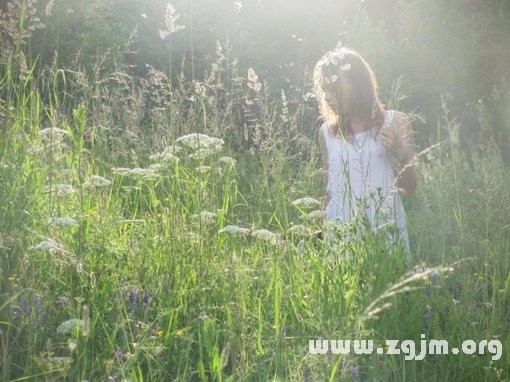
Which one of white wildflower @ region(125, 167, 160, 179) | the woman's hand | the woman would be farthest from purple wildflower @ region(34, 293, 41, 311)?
the woman's hand

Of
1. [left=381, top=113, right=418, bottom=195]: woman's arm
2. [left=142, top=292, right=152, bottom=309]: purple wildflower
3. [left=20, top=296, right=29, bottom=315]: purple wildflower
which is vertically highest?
[left=381, top=113, right=418, bottom=195]: woman's arm

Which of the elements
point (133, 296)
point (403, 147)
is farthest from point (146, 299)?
point (403, 147)

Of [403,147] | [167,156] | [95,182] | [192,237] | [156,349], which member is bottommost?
[156,349]

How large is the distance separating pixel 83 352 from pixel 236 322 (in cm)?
48

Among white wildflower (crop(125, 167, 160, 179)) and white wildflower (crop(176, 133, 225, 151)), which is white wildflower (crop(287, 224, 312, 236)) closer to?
white wildflower (crop(176, 133, 225, 151))

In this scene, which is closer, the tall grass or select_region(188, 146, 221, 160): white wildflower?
the tall grass

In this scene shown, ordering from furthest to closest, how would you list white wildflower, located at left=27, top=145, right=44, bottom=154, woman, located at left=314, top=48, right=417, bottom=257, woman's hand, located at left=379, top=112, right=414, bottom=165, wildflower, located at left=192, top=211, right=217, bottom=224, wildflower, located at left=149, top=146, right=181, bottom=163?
woman, located at left=314, top=48, right=417, bottom=257, woman's hand, located at left=379, top=112, right=414, bottom=165, white wildflower, located at left=27, top=145, right=44, bottom=154, wildflower, located at left=149, top=146, right=181, bottom=163, wildflower, located at left=192, top=211, right=217, bottom=224

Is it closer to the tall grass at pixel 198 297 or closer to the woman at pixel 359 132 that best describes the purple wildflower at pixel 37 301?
the tall grass at pixel 198 297

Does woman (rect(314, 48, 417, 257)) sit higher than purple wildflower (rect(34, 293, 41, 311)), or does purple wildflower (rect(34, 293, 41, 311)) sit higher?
woman (rect(314, 48, 417, 257))

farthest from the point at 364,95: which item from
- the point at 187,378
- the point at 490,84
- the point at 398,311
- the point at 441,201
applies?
the point at 490,84

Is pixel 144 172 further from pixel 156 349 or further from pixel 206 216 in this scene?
pixel 156 349

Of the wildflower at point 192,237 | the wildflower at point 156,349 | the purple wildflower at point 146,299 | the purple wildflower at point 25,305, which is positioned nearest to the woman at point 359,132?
the wildflower at point 192,237

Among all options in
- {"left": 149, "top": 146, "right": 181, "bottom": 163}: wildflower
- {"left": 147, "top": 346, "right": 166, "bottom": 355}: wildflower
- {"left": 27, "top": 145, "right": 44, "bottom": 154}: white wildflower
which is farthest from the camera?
{"left": 27, "top": 145, "right": 44, "bottom": 154}: white wildflower

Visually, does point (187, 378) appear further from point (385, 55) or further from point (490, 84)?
point (490, 84)
